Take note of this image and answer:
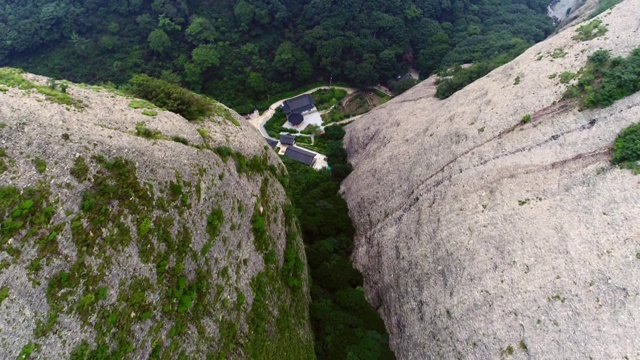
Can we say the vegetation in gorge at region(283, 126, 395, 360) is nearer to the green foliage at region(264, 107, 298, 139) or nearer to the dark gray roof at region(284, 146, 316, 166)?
the dark gray roof at region(284, 146, 316, 166)

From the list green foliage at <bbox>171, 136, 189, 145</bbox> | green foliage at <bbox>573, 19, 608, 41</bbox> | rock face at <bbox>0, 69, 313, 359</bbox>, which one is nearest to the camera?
rock face at <bbox>0, 69, 313, 359</bbox>

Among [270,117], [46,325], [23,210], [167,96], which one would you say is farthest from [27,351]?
[270,117]

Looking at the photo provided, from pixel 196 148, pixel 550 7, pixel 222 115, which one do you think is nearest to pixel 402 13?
pixel 550 7

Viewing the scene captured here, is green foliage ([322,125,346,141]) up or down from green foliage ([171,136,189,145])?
down

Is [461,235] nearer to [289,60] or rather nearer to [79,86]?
[79,86]

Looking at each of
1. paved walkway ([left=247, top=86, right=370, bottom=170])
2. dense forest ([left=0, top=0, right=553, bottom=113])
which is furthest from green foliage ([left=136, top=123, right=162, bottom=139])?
dense forest ([left=0, top=0, right=553, bottom=113])

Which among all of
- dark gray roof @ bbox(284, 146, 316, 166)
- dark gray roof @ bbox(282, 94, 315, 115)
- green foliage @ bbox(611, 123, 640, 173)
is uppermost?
green foliage @ bbox(611, 123, 640, 173)

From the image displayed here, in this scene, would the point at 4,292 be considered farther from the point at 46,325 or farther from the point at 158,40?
the point at 158,40
